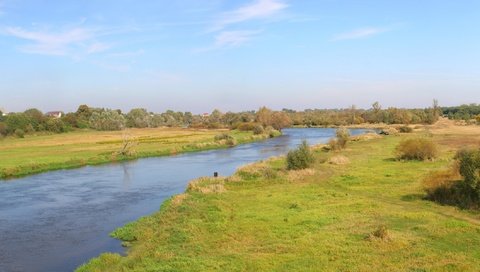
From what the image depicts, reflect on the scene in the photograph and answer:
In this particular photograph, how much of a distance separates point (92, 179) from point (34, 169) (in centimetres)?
996

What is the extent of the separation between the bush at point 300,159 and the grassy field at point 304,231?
5.03 m

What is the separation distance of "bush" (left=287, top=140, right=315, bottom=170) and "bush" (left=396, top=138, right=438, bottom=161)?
10320 millimetres

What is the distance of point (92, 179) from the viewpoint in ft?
135

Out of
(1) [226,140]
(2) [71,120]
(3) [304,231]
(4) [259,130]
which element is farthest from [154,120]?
(3) [304,231]

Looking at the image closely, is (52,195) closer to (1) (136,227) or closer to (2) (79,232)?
(2) (79,232)

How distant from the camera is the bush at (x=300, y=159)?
35.7 m

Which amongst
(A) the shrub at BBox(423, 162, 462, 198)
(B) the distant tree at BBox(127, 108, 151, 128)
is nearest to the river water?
(A) the shrub at BBox(423, 162, 462, 198)

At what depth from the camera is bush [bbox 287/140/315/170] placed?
35.7 metres

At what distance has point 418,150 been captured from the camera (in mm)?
40344

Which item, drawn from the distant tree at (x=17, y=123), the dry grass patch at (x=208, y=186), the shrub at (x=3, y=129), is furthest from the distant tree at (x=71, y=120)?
the dry grass patch at (x=208, y=186)

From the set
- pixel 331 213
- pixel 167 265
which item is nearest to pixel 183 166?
pixel 331 213

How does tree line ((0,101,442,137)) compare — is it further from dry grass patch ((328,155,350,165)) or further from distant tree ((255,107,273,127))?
dry grass patch ((328,155,350,165))

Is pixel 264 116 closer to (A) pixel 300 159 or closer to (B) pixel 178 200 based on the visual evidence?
(A) pixel 300 159

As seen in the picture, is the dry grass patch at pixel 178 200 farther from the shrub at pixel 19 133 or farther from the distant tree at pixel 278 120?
the distant tree at pixel 278 120
